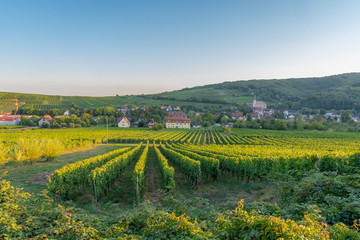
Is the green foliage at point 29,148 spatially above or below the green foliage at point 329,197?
below

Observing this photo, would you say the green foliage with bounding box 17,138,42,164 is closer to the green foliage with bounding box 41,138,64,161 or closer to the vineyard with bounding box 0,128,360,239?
the green foliage with bounding box 41,138,64,161

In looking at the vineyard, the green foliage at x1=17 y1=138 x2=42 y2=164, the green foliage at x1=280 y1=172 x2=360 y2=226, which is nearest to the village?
the green foliage at x1=17 y1=138 x2=42 y2=164

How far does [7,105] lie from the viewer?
129 metres

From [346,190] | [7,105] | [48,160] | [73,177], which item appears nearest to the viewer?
[346,190]

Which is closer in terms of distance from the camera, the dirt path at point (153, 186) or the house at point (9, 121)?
the dirt path at point (153, 186)

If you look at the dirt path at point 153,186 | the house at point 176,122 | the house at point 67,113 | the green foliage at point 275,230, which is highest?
Answer: the green foliage at point 275,230

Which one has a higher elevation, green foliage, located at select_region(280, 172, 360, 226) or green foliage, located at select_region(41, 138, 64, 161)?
green foliage, located at select_region(280, 172, 360, 226)

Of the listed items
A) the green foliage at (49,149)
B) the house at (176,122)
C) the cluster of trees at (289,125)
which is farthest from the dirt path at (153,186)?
the house at (176,122)

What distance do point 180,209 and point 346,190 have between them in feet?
21.0

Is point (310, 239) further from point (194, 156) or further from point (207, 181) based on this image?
point (194, 156)

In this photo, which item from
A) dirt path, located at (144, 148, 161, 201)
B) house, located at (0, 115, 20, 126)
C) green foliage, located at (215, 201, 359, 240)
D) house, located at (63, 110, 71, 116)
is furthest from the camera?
house, located at (63, 110, 71, 116)

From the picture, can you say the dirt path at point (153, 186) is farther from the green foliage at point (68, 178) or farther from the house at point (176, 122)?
the house at point (176, 122)

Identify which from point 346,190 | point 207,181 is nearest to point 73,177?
point 207,181

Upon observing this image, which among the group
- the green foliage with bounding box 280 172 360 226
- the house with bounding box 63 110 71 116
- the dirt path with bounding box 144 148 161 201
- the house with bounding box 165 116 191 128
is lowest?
the house with bounding box 165 116 191 128
